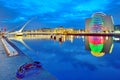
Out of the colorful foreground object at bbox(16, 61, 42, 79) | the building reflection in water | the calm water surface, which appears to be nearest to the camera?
the colorful foreground object at bbox(16, 61, 42, 79)

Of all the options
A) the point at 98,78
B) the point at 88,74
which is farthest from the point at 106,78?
the point at 88,74

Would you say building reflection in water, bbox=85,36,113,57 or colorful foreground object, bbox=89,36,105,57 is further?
building reflection in water, bbox=85,36,113,57

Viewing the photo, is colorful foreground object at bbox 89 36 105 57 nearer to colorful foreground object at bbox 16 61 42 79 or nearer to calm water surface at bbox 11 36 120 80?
calm water surface at bbox 11 36 120 80

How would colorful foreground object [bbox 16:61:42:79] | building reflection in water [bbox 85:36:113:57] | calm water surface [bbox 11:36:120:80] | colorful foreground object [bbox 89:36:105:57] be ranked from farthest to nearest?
building reflection in water [bbox 85:36:113:57], colorful foreground object [bbox 89:36:105:57], calm water surface [bbox 11:36:120:80], colorful foreground object [bbox 16:61:42:79]

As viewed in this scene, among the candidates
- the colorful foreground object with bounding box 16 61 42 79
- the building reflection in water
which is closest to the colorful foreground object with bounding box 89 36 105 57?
the building reflection in water

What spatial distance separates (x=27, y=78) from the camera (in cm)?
A: 851

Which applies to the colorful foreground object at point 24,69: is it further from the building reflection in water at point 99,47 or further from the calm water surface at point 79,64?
the building reflection in water at point 99,47

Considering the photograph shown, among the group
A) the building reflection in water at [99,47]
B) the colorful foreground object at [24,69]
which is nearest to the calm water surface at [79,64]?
the building reflection in water at [99,47]

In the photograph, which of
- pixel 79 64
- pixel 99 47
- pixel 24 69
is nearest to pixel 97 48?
pixel 99 47

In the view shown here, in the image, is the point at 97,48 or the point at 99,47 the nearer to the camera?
the point at 97,48

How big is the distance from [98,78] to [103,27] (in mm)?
106831

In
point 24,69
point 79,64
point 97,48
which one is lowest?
point 97,48

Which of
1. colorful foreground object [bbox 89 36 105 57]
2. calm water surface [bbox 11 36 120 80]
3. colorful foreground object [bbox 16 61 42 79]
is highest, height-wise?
colorful foreground object [bbox 16 61 42 79]

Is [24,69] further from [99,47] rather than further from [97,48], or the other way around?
[99,47]
